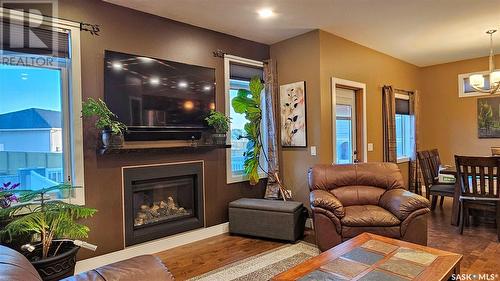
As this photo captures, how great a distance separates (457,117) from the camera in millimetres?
6309

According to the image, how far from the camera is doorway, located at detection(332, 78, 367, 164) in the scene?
4.78 meters

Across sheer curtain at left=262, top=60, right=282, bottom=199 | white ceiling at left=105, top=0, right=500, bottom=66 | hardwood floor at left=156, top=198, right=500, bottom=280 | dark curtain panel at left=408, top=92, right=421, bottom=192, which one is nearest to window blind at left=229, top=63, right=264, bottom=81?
sheer curtain at left=262, top=60, right=282, bottom=199

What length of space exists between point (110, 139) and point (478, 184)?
4.46 meters

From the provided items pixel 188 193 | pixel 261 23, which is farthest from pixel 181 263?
pixel 261 23

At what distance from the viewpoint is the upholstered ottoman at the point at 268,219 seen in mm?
3627

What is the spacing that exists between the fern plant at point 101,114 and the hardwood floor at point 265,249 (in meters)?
1.51

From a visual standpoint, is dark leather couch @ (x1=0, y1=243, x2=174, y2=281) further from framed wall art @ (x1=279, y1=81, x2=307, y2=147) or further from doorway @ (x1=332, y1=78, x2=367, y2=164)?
doorway @ (x1=332, y1=78, x2=367, y2=164)

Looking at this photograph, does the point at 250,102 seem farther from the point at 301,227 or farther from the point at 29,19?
the point at 29,19

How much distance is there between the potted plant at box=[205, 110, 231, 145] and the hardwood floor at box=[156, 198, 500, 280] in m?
1.30

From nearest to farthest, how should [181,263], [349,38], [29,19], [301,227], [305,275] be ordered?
1. [305,275]
2. [29,19]
3. [181,263]
4. [301,227]
5. [349,38]

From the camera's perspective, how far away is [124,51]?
330 centimetres

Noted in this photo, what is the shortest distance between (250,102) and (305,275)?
268cm

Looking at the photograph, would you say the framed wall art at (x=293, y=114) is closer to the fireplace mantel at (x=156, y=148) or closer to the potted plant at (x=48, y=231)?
the fireplace mantel at (x=156, y=148)

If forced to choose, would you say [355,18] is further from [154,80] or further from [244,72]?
[154,80]
